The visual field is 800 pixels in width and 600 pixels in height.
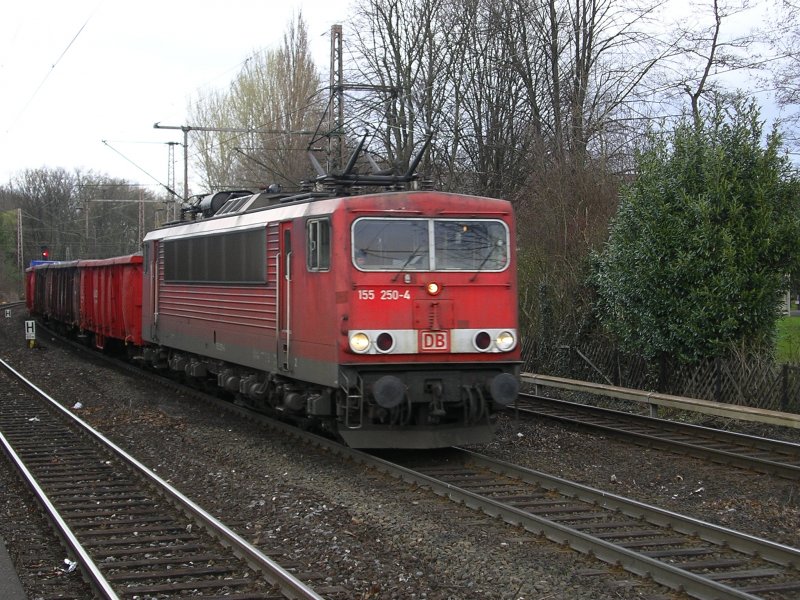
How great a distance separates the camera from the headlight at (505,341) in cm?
1021

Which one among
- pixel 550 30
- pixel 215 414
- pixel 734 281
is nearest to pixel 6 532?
pixel 215 414

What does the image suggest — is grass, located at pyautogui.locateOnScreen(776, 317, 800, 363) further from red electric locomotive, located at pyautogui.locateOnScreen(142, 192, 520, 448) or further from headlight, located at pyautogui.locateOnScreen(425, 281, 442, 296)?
headlight, located at pyautogui.locateOnScreen(425, 281, 442, 296)

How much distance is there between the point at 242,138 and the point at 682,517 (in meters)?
38.4

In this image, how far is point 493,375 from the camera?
10172mm

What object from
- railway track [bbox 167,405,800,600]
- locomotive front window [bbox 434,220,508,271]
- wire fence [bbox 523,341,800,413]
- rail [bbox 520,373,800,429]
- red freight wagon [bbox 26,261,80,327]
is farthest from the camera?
red freight wagon [bbox 26,261,80,327]

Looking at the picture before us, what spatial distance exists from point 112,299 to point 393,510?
15802 mm

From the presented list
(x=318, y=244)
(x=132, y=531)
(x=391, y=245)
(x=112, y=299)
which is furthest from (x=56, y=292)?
(x=132, y=531)

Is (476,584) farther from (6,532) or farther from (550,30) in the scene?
(550,30)

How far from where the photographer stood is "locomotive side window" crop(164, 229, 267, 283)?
1193 cm

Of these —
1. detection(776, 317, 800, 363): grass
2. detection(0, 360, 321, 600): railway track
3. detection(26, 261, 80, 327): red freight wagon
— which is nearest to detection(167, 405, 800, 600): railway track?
detection(0, 360, 321, 600): railway track

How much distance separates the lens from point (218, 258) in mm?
13398

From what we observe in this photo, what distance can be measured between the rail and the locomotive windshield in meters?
4.16

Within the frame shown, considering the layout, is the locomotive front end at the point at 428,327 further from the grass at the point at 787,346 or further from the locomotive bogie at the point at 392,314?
the grass at the point at 787,346

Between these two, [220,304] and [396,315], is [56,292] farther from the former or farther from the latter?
[396,315]
